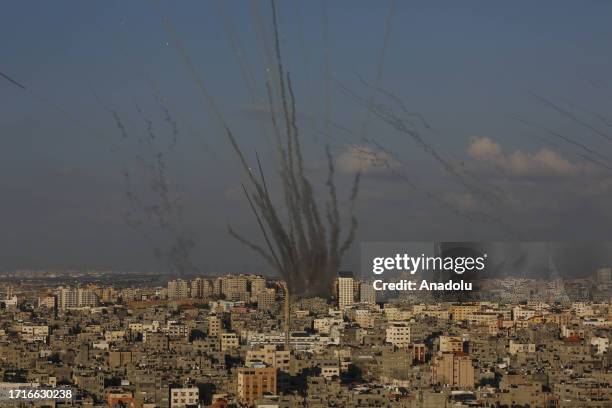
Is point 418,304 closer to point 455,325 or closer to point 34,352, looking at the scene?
point 455,325

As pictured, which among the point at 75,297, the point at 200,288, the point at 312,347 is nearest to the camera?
the point at 312,347

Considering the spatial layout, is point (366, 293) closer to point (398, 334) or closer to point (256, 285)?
point (398, 334)

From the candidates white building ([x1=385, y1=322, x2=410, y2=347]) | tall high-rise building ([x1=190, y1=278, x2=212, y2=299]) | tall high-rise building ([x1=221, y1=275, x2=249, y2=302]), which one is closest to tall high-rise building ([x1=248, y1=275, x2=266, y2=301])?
tall high-rise building ([x1=221, y1=275, x2=249, y2=302])

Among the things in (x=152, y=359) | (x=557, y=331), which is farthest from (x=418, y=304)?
(x=152, y=359)

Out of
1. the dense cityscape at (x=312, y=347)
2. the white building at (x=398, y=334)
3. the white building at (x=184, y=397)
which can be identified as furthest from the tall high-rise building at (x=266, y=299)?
the white building at (x=184, y=397)

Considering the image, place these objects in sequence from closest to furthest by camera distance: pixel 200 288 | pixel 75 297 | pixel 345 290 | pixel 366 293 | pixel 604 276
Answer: pixel 366 293
pixel 345 290
pixel 604 276
pixel 200 288
pixel 75 297

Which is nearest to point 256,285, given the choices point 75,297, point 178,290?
point 178,290

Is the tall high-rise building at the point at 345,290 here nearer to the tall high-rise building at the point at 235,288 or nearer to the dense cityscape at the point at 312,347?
the dense cityscape at the point at 312,347
